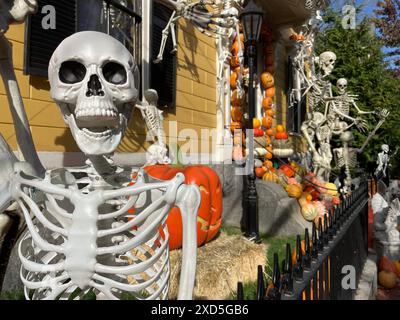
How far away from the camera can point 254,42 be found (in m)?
4.77

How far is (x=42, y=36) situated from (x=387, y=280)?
583 cm

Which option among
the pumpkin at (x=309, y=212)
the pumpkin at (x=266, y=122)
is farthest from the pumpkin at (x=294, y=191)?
the pumpkin at (x=266, y=122)

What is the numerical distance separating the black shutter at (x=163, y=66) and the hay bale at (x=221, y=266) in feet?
8.73

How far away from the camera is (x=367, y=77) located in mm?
14555

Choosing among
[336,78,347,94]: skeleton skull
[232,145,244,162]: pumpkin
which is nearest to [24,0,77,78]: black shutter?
[232,145,244,162]: pumpkin

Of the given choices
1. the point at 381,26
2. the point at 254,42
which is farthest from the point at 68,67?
the point at 381,26

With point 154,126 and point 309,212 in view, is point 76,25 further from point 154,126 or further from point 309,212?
point 309,212

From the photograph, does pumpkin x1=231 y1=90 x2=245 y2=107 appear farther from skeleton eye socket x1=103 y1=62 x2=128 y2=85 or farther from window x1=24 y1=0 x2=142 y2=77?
skeleton eye socket x1=103 y1=62 x2=128 y2=85

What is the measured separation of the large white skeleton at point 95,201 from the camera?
1281mm

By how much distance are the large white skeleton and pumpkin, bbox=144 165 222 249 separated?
2.05 m

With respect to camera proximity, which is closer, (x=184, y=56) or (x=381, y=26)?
(x=184, y=56)

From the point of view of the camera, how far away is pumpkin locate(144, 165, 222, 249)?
142 inches
